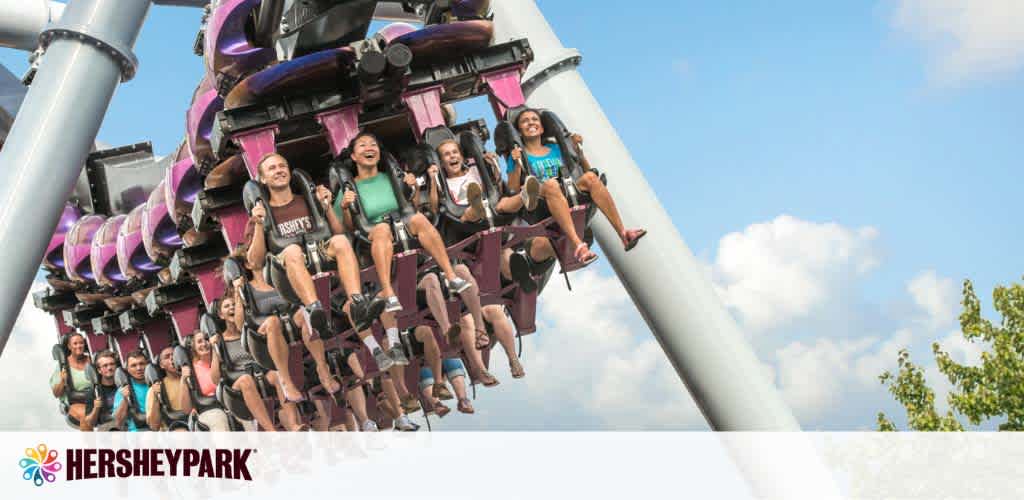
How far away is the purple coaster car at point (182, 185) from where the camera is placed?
10539 mm

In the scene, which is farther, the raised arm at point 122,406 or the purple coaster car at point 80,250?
the purple coaster car at point 80,250

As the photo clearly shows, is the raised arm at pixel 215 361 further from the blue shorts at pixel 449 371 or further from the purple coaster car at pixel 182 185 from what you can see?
the blue shorts at pixel 449 371

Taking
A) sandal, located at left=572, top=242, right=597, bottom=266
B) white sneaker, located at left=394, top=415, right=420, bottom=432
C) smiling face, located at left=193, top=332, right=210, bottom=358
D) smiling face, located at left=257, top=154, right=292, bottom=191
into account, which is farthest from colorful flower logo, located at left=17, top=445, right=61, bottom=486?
sandal, located at left=572, top=242, right=597, bottom=266

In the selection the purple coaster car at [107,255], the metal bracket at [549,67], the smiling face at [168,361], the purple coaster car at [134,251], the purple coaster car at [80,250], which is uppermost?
the purple coaster car at [80,250]

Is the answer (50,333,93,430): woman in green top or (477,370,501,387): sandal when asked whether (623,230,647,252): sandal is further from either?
(50,333,93,430): woman in green top

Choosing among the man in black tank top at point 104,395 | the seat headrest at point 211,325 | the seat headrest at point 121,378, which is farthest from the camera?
the man in black tank top at point 104,395

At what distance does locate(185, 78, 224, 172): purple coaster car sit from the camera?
9641 millimetres

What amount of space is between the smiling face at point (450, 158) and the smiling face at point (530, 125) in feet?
1.44

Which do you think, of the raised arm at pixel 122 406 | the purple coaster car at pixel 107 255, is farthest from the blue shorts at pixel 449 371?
the purple coaster car at pixel 107 255

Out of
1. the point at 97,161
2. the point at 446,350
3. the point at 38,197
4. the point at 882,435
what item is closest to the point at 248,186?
the point at 446,350

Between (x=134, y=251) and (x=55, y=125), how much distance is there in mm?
1774

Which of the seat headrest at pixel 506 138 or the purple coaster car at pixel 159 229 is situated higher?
the purple coaster car at pixel 159 229

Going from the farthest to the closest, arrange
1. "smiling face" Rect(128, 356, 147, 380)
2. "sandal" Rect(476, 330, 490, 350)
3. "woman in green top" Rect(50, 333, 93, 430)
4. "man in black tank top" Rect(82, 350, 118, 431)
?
"woman in green top" Rect(50, 333, 93, 430), "man in black tank top" Rect(82, 350, 118, 431), "smiling face" Rect(128, 356, 147, 380), "sandal" Rect(476, 330, 490, 350)

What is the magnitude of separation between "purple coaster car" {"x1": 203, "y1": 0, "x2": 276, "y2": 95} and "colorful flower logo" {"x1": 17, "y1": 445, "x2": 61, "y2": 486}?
4443mm
